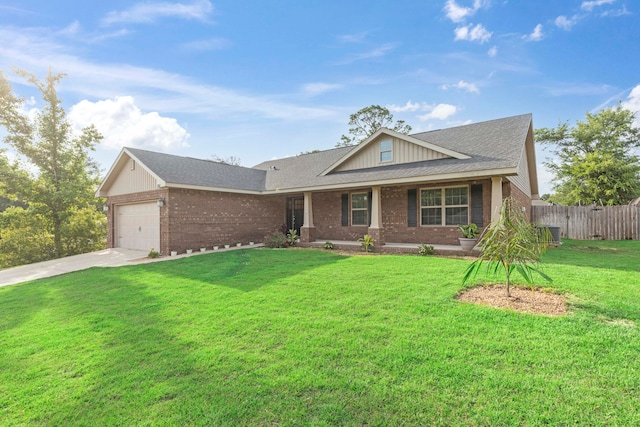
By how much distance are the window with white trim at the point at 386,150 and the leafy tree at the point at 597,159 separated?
19.0 m

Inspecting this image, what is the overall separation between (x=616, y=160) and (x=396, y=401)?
2868 cm

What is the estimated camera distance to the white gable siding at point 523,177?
437 inches

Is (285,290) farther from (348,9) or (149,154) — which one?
(149,154)

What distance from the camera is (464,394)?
241cm

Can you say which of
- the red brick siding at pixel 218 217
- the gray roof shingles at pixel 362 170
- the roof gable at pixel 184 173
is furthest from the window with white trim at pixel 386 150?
the red brick siding at pixel 218 217

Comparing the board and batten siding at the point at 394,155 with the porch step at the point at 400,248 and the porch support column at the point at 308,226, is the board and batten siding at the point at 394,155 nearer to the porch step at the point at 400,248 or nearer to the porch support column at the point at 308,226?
the porch support column at the point at 308,226

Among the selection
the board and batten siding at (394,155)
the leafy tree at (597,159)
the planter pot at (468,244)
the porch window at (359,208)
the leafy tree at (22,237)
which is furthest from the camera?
the leafy tree at (597,159)

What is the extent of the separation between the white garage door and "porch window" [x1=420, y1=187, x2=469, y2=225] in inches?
433

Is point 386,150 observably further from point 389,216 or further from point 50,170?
point 50,170

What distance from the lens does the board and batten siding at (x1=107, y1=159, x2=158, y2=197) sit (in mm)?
12875

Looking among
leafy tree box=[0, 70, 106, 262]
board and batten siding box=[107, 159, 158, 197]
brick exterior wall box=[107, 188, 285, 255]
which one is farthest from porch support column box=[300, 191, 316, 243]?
leafy tree box=[0, 70, 106, 262]

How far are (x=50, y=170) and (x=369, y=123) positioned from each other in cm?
2564

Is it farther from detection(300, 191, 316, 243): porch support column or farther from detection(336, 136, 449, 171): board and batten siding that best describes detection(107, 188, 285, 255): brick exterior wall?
detection(336, 136, 449, 171): board and batten siding

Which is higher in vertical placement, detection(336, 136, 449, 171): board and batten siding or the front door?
detection(336, 136, 449, 171): board and batten siding
